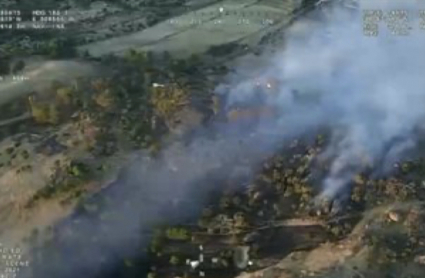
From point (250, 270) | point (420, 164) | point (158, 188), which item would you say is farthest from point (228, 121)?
point (420, 164)

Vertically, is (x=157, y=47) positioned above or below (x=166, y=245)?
above

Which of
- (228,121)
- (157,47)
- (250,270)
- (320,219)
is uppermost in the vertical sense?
(157,47)

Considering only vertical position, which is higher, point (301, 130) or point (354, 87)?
point (354, 87)

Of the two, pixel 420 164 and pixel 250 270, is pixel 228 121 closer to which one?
pixel 250 270

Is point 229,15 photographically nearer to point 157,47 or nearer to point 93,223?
point 157,47

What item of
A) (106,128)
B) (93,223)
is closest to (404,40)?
(106,128)

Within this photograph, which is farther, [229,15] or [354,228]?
[229,15]
